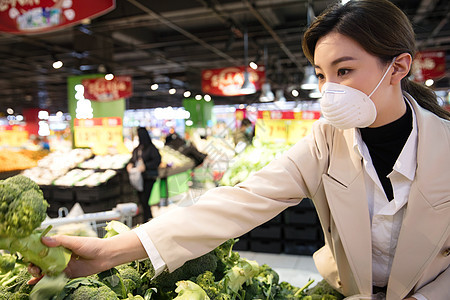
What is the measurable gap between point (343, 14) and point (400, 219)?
0.70 m

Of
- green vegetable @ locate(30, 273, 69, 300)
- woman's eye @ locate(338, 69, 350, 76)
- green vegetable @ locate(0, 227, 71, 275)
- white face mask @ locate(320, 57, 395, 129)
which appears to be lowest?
green vegetable @ locate(30, 273, 69, 300)

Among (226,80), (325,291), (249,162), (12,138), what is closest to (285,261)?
(249,162)

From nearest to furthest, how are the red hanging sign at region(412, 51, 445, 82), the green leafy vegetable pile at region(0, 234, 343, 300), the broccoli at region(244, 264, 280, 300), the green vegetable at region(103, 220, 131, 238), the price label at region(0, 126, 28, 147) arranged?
1. the green leafy vegetable pile at region(0, 234, 343, 300)
2. the green vegetable at region(103, 220, 131, 238)
3. the broccoli at region(244, 264, 280, 300)
4. the red hanging sign at region(412, 51, 445, 82)
5. the price label at region(0, 126, 28, 147)

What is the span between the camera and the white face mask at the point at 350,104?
1.25 m

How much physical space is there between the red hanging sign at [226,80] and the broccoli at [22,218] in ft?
34.0

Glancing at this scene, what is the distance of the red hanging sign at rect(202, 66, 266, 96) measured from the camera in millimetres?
11469

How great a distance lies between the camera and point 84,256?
106cm

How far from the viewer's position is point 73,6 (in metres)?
3.43

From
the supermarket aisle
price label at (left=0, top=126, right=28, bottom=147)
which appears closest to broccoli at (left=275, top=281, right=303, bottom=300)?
the supermarket aisle

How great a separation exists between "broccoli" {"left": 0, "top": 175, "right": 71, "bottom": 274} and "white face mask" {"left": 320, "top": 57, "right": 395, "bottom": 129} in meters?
0.92

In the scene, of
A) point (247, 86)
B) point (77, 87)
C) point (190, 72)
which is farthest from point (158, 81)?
point (247, 86)

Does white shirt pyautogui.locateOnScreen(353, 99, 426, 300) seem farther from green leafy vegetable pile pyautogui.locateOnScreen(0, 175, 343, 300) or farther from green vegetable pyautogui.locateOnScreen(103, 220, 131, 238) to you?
green vegetable pyautogui.locateOnScreen(103, 220, 131, 238)

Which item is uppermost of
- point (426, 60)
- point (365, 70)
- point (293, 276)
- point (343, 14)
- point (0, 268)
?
point (426, 60)

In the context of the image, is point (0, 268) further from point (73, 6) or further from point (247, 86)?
point (247, 86)
